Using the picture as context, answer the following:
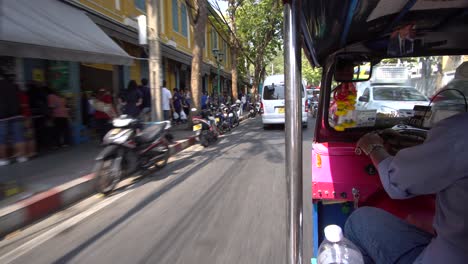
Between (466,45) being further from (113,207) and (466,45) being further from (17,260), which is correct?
(113,207)

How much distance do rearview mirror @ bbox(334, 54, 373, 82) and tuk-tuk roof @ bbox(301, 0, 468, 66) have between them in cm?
7

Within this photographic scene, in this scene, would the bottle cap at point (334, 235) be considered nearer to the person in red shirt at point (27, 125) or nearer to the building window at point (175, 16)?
the person in red shirt at point (27, 125)

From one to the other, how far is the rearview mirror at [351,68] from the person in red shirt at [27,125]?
5.83 m

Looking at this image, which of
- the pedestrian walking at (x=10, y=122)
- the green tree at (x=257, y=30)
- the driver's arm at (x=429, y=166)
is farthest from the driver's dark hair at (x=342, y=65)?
the green tree at (x=257, y=30)

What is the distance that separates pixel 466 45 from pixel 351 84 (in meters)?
0.67

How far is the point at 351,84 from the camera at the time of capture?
2424 mm

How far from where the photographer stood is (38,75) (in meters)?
8.31

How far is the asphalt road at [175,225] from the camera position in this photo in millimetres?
3279

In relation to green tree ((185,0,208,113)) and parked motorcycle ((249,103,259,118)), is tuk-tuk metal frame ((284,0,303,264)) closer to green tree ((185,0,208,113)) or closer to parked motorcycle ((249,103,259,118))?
green tree ((185,0,208,113))

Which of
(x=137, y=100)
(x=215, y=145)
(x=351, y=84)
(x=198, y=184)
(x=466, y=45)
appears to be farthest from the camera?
(x=215, y=145)

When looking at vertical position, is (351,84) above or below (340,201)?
above

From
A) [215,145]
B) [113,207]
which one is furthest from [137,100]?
[113,207]

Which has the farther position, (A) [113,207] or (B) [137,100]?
(B) [137,100]

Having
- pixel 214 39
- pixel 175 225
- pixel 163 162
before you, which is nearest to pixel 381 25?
pixel 175 225
